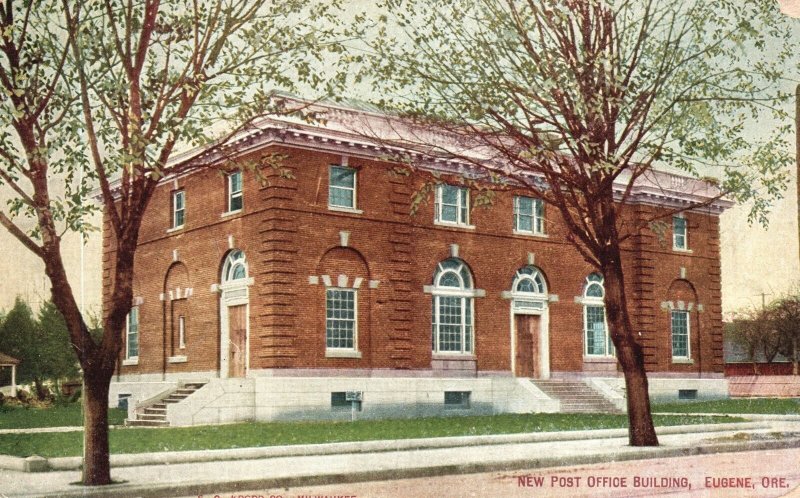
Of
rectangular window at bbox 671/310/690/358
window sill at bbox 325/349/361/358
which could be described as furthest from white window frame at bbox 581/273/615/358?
window sill at bbox 325/349/361/358

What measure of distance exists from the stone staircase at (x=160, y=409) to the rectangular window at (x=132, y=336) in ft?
15.4

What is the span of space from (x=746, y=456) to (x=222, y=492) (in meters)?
10.4

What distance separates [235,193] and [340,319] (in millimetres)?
4821

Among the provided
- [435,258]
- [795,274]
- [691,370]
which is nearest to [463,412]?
[435,258]

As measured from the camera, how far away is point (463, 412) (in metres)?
31.4

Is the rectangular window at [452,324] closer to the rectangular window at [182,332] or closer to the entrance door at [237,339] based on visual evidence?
the entrance door at [237,339]

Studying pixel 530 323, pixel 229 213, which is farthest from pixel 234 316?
pixel 530 323

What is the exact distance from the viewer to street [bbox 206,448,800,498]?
1433cm

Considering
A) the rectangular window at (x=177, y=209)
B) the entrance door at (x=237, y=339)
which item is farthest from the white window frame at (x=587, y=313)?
the rectangular window at (x=177, y=209)

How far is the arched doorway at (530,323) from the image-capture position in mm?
34219

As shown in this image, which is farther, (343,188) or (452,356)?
(452,356)

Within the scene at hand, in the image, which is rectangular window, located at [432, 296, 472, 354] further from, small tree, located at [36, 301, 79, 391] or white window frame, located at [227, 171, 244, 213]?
small tree, located at [36, 301, 79, 391]

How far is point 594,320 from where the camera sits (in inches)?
1448

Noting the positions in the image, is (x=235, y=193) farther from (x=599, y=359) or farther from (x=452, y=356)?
(x=599, y=359)
